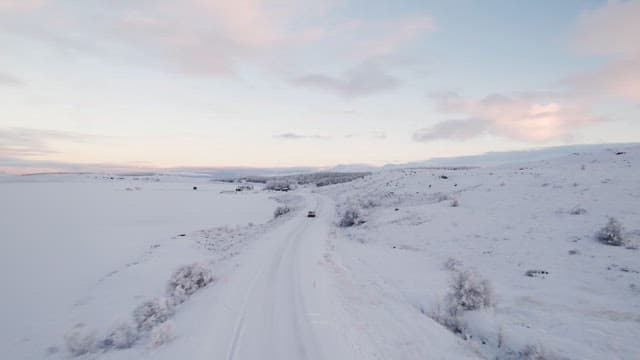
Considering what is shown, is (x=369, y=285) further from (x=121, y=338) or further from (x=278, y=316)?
(x=121, y=338)

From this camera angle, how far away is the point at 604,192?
27234 millimetres

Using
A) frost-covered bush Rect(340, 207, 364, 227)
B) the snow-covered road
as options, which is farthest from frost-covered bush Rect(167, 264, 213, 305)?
frost-covered bush Rect(340, 207, 364, 227)

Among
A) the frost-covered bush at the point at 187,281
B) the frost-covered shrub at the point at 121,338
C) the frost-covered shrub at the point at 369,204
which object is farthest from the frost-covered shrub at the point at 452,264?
the frost-covered shrub at the point at 369,204

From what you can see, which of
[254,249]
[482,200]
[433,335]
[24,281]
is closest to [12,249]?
[24,281]

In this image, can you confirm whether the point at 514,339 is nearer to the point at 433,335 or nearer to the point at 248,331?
the point at 433,335

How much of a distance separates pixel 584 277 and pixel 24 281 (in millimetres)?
23951

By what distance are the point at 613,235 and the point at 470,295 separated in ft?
35.7

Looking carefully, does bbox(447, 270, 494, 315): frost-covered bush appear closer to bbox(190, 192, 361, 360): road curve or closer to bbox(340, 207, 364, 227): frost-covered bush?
bbox(190, 192, 361, 360): road curve

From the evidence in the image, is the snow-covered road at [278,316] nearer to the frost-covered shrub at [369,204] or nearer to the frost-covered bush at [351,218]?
the frost-covered bush at [351,218]

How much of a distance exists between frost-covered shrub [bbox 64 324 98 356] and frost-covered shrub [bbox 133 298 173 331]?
118 cm

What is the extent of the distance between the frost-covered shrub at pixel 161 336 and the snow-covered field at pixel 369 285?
4 cm

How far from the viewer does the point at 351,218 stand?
37219mm

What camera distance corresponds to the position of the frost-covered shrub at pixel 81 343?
10.5 m

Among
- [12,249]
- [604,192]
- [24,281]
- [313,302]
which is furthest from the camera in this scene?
[604,192]
